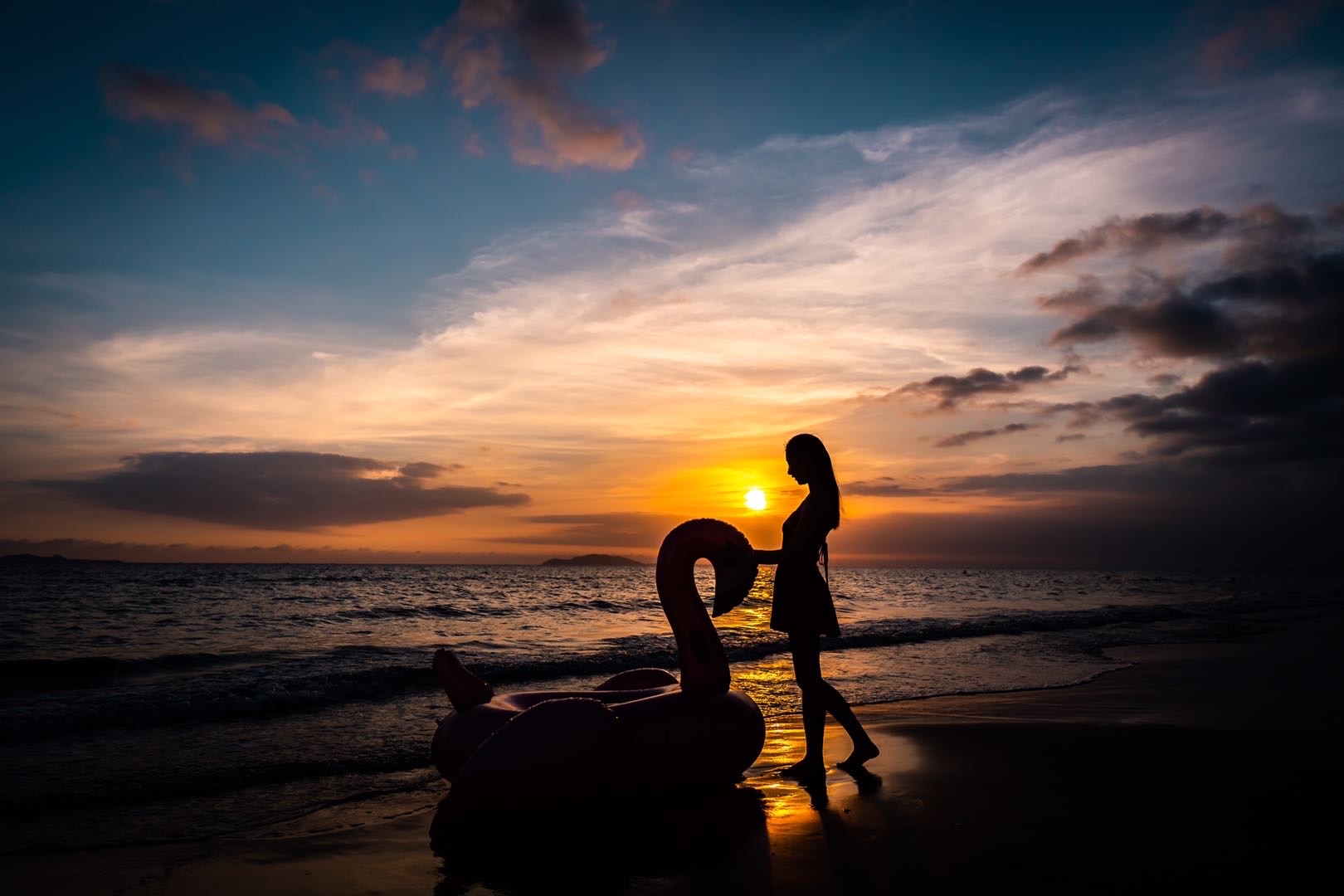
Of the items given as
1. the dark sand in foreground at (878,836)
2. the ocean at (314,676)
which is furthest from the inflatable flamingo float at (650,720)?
the ocean at (314,676)

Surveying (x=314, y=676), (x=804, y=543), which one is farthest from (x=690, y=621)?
(x=314, y=676)

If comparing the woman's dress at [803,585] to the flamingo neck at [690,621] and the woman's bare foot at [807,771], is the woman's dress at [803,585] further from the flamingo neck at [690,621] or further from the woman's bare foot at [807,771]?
the woman's bare foot at [807,771]

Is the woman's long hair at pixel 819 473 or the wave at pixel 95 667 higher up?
the woman's long hair at pixel 819 473

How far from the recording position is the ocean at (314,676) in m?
5.66

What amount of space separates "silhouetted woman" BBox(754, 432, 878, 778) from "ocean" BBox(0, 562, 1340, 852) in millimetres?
2884

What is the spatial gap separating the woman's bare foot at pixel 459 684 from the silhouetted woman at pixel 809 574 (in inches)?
86.9

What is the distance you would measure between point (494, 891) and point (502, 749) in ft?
2.85

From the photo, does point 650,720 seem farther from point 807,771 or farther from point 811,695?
point 807,771

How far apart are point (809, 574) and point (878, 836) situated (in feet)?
5.35

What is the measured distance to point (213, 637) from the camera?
17.8m

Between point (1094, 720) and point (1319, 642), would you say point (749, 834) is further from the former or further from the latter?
point (1319, 642)

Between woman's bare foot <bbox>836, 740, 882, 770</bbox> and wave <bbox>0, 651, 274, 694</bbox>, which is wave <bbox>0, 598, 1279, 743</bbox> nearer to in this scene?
wave <bbox>0, 651, 274, 694</bbox>

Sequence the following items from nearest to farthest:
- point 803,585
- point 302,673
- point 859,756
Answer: point 803,585, point 859,756, point 302,673

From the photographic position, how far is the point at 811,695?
5301 millimetres
